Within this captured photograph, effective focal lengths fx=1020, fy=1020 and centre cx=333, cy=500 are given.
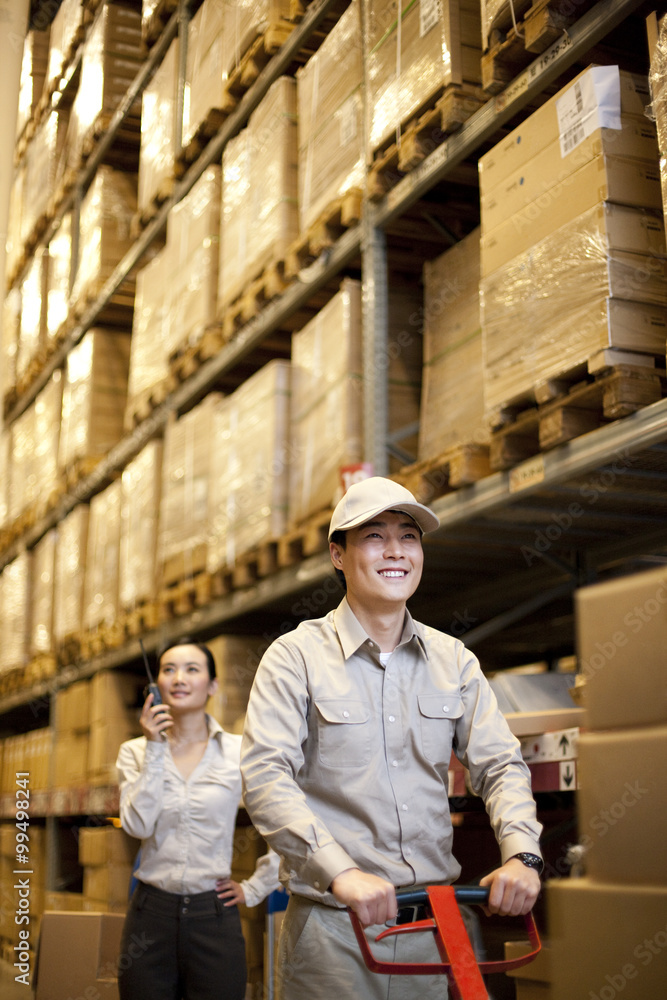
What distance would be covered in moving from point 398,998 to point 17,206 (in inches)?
473

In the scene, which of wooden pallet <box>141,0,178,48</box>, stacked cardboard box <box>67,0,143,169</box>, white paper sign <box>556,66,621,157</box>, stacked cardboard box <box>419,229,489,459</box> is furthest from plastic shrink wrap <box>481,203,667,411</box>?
stacked cardboard box <box>67,0,143,169</box>

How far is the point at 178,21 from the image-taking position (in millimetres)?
7750

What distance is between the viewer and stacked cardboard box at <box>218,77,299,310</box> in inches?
222

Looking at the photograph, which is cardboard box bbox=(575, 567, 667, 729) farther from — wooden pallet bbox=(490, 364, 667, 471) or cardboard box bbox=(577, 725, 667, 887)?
wooden pallet bbox=(490, 364, 667, 471)

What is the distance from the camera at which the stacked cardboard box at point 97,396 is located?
8.84 metres

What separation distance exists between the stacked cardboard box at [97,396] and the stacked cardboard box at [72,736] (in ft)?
6.58

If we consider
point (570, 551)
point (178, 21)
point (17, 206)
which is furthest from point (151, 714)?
point (17, 206)

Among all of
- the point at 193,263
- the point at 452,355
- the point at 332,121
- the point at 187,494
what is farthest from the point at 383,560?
the point at 193,263

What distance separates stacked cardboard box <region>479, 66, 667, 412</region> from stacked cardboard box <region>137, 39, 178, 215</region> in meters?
4.46

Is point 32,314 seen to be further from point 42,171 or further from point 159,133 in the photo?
point 159,133

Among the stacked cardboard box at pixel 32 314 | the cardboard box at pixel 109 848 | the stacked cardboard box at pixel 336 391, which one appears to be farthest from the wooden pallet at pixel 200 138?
the cardboard box at pixel 109 848

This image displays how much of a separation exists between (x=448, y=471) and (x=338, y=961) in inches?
93.7

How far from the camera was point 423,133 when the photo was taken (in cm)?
444

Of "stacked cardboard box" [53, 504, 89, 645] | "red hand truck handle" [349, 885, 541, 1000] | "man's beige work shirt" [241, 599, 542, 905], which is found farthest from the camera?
"stacked cardboard box" [53, 504, 89, 645]
